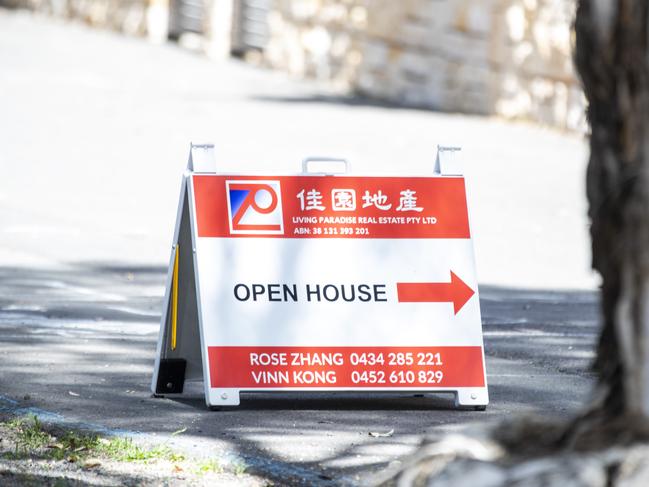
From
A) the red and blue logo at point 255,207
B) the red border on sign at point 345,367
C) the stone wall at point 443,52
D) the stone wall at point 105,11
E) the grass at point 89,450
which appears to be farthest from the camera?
the stone wall at point 105,11

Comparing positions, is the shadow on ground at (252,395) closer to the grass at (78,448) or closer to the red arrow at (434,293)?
the grass at (78,448)

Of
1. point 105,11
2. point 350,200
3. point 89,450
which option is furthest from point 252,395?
point 105,11

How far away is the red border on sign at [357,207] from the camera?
715 centimetres

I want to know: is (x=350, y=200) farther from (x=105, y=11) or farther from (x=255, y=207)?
(x=105, y=11)

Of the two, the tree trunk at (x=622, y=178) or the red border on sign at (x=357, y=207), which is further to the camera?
the red border on sign at (x=357, y=207)

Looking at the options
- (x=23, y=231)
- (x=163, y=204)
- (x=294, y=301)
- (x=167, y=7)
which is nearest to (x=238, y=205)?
(x=294, y=301)

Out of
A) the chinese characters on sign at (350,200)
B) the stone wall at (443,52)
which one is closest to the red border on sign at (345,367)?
the chinese characters on sign at (350,200)

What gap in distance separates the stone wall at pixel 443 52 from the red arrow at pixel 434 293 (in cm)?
1229

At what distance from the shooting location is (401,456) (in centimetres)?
611

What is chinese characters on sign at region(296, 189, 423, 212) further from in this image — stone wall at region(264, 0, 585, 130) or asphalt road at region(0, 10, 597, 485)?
stone wall at region(264, 0, 585, 130)

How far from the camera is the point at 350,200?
725cm

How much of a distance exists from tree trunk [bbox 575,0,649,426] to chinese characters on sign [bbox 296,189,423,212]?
10.3 feet

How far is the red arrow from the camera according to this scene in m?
7.21

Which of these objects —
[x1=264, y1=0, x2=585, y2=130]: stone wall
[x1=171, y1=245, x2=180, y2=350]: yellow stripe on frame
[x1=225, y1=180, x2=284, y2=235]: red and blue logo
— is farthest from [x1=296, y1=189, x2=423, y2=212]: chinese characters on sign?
[x1=264, y1=0, x2=585, y2=130]: stone wall
